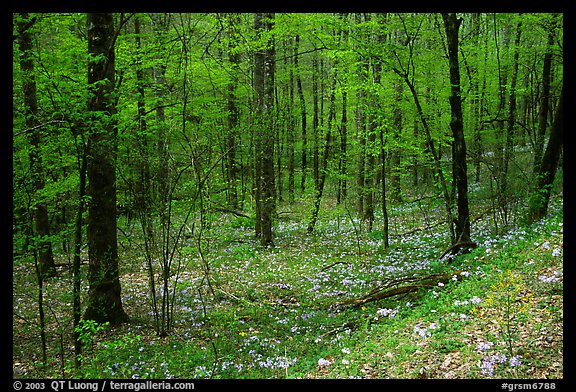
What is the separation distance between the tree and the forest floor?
2441 millimetres

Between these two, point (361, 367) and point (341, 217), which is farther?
point (341, 217)

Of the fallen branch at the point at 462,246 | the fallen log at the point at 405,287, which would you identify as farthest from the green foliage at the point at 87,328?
the fallen branch at the point at 462,246

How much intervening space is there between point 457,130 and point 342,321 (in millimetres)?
5322

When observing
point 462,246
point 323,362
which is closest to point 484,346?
point 323,362

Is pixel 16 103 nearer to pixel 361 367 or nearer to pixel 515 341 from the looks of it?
pixel 361 367

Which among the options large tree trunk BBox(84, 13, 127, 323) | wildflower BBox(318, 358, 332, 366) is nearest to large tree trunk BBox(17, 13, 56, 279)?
large tree trunk BBox(84, 13, 127, 323)

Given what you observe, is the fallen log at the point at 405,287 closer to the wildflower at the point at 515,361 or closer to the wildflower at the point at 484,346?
the wildflower at the point at 484,346

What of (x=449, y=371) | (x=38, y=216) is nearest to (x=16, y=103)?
(x=38, y=216)

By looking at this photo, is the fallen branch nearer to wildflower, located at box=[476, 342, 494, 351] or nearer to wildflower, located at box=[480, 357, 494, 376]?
wildflower, located at box=[476, 342, 494, 351]

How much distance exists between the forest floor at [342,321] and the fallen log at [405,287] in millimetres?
96

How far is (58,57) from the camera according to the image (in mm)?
7172

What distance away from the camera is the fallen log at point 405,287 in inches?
291

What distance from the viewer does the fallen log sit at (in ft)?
24.2

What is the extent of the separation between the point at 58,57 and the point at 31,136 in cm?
168
